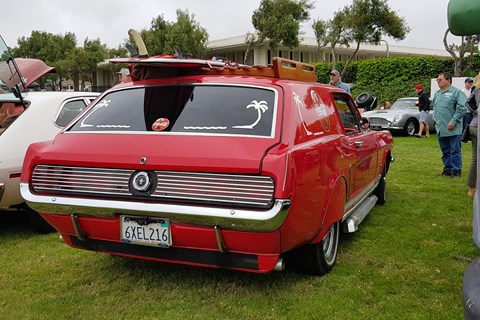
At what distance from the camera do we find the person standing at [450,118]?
299 inches

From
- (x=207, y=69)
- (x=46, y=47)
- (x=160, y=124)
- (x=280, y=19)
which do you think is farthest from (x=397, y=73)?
(x=46, y=47)

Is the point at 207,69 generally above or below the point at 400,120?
above

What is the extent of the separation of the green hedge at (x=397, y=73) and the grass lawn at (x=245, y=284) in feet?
72.6

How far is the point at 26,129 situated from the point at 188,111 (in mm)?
2364

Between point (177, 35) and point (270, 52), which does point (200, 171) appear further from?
point (270, 52)

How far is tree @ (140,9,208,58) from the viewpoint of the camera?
32281 mm

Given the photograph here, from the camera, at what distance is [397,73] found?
2650 centimetres

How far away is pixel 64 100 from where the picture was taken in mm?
5500

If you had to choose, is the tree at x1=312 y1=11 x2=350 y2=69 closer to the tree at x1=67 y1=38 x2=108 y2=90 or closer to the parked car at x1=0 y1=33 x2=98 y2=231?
the tree at x1=67 y1=38 x2=108 y2=90

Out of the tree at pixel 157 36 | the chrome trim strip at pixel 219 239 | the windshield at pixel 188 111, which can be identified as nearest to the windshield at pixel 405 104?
the windshield at pixel 188 111

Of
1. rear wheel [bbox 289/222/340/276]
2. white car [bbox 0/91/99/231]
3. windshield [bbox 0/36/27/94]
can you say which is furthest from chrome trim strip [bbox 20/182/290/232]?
windshield [bbox 0/36/27/94]

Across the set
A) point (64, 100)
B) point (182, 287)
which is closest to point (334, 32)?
point (64, 100)

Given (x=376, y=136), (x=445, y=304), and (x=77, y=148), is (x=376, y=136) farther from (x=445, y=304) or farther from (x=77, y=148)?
(x=77, y=148)

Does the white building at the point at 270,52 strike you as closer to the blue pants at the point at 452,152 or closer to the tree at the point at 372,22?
the tree at the point at 372,22
